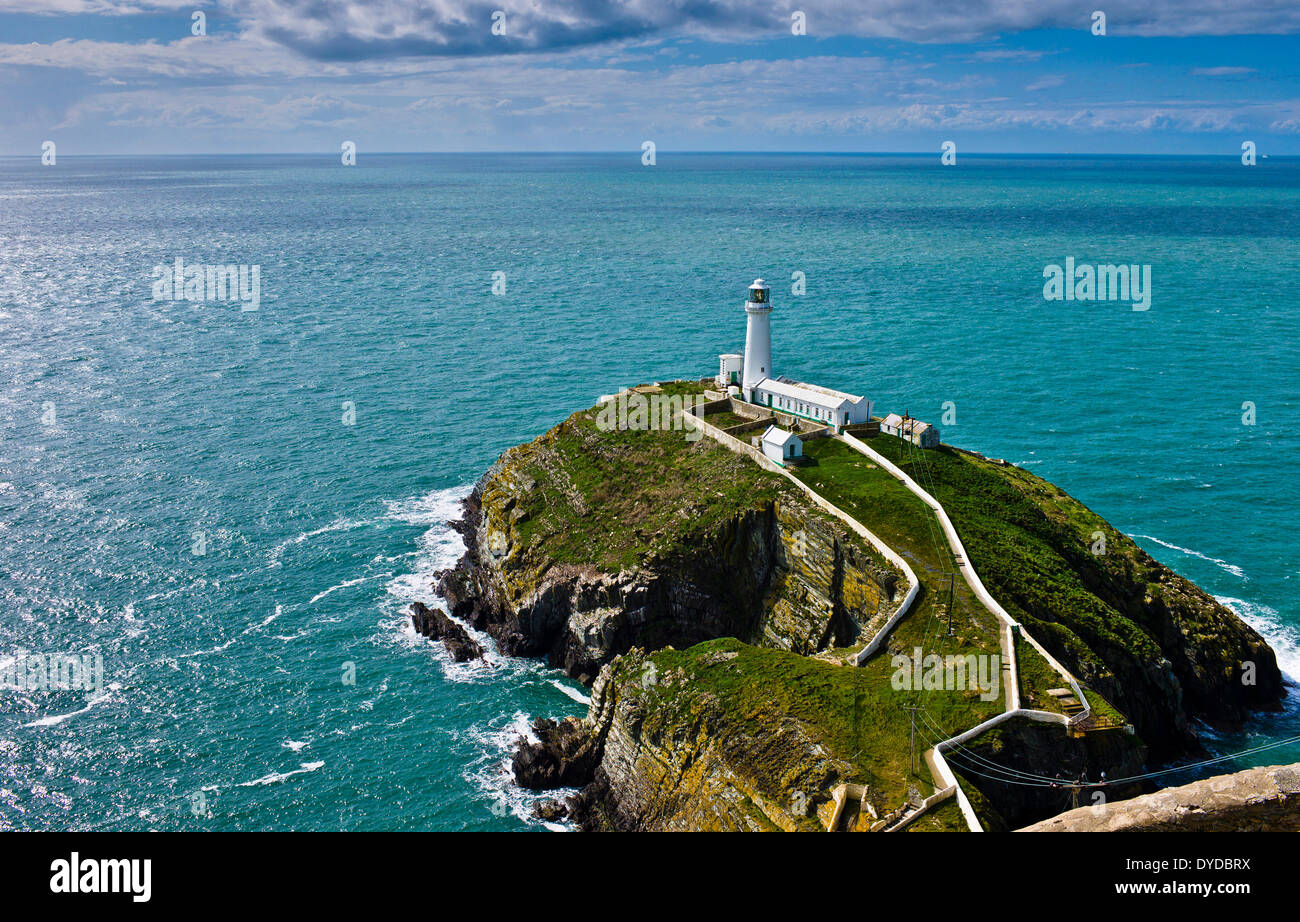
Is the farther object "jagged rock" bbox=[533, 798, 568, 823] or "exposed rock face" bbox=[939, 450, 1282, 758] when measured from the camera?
"exposed rock face" bbox=[939, 450, 1282, 758]

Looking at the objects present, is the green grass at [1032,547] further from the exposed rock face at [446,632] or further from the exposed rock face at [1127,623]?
the exposed rock face at [446,632]

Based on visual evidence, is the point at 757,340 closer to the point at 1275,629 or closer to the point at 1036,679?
the point at 1036,679

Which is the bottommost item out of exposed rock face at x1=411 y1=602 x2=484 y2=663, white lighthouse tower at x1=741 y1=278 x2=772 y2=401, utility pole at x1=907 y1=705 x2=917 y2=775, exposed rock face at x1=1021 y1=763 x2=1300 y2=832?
exposed rock face at x1=411 y1=602 x2=484 y2=663

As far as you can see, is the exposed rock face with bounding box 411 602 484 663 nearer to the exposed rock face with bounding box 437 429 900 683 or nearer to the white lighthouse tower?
the exposed rock face with bounding box 437 429 900 683

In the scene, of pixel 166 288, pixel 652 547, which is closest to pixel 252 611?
pixel 652 547

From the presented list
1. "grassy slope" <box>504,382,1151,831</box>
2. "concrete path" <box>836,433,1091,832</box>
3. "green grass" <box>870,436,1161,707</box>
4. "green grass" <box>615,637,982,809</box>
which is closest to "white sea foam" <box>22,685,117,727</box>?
"grassy slope" <box>504,382,1151,831</box>

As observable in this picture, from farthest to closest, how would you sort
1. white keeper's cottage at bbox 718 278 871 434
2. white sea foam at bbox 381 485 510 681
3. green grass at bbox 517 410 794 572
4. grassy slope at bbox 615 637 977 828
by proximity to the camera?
white keeper's cottage at bbox 718 278 871 434 < green grass at bbox 517 410 794 572 < white sea foam at bbox 381 485 510 681 < grassy slope at bbox 615 637 977 828

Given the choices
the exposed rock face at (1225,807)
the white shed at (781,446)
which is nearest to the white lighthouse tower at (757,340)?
the white shed at (781,446)
